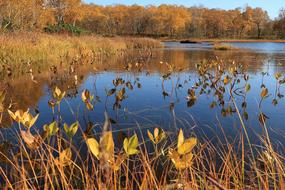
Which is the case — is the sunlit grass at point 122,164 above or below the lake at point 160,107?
above

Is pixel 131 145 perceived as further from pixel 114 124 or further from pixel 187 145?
pixel 114 124

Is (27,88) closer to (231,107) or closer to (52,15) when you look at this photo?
(231,107)

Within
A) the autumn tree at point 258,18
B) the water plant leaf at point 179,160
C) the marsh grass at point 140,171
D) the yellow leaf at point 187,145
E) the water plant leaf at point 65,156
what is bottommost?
the marsh grass at point 140,171

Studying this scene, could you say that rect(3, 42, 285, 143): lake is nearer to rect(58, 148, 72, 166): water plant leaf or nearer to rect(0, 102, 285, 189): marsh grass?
rect(0, 102, 285, 189): marsh grass

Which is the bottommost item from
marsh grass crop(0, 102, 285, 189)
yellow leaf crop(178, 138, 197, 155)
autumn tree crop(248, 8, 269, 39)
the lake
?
the lake

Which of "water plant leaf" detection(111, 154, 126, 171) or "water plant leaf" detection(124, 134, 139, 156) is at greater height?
"water plant leaf" detection(124, 134, 139, 156)

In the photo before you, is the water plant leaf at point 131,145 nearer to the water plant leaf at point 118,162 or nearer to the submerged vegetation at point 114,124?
the submerged vegetation at point 114,124

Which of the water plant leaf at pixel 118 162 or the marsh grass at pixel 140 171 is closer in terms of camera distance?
the water plant leaf at pixel 118 162

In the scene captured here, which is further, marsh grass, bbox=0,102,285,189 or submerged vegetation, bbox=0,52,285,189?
marsh grass, bbox=0,102,285,189

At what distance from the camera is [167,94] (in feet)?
25.0

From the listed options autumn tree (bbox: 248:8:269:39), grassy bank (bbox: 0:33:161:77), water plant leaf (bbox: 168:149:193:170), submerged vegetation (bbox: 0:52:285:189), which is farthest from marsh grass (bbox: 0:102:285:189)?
autumn tree (bbox: 248:8:269:39)

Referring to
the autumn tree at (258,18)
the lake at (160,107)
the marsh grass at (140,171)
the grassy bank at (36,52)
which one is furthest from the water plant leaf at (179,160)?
the autumn tree at (258,18)

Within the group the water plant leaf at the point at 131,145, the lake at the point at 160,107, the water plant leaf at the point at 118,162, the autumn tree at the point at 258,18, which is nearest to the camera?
the water plant leaf at the point at 131,145

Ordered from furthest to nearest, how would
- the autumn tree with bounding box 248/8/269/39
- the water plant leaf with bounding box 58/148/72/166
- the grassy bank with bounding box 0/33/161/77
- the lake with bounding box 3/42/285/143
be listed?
1. the autumn tree with bounding box 248/8/269/39
2. the grassy bank with bounding box 0/33/161/77
3. the lake with bounding box 3/42/285/143
4. the water plant leaf with bounding box 58/148/72/166
